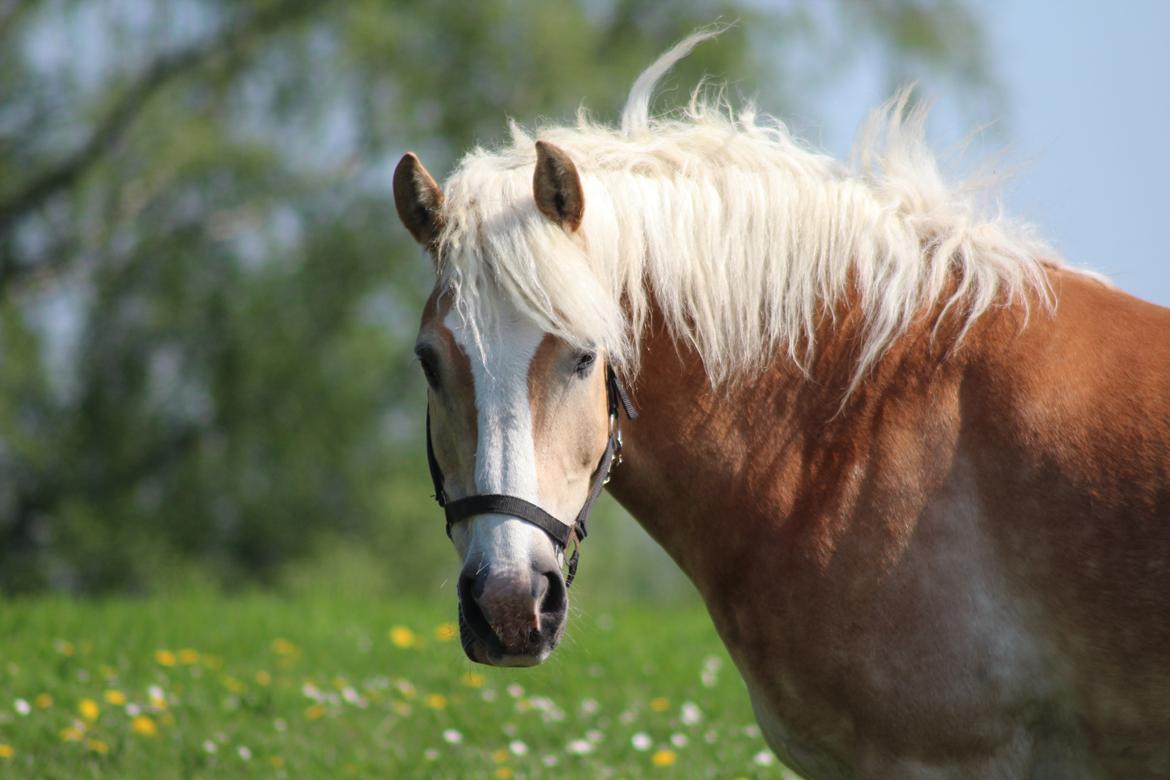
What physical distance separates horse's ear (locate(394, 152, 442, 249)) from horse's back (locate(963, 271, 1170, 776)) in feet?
4.03

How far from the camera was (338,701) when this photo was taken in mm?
4680

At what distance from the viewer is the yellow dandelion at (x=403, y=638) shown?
5.69 meters

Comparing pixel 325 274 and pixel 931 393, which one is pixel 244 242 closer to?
pixel 325 274

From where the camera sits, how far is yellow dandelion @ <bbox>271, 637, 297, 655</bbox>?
5441 mm

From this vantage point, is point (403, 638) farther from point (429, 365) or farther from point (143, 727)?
point (429, 365)

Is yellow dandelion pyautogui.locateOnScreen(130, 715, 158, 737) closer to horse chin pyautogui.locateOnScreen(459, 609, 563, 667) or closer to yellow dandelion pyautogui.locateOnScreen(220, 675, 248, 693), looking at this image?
yellow dandelion pyautogui.locateOnScreen(220, 675, 248, 693)

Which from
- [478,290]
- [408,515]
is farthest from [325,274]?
[478,290]

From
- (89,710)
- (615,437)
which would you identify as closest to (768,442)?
(615,437)

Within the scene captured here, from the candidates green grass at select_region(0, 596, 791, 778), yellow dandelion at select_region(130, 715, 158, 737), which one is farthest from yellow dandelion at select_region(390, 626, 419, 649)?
yellow dandelion at select_region(130, 715, 158, 737)

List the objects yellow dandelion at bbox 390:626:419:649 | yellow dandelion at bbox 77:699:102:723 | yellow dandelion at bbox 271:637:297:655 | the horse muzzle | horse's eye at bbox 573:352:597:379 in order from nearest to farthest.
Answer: the horse muzzle < horse's eye at bbox 573:352:597:379 < yellow dandelion at bbox 77:699:102:723 < yellow dandelion at bbox 271:637:297:655 < yellow dandelion at bbox 390:626:419:649

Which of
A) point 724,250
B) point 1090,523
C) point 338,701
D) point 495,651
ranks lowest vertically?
point 495,651

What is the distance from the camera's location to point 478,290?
244cm

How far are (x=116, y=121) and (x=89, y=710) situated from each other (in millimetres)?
7826

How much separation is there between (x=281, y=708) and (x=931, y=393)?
3106 millimetres
